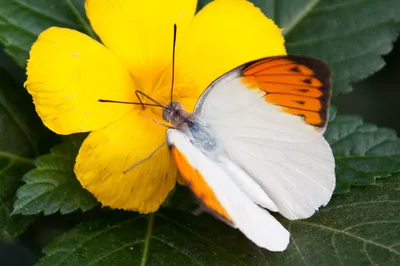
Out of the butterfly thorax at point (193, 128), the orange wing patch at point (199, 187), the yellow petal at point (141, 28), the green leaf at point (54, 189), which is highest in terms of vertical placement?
Answer: the yellow petal at point (141, 28)

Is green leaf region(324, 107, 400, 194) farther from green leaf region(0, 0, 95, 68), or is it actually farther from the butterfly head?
green leaf region(0, 0, 95, 68)

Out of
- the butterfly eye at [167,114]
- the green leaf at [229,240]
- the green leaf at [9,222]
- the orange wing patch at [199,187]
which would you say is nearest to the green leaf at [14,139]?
the green leaf at [9,222]

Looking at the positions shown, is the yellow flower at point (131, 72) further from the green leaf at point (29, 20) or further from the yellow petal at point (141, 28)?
the green leaf at point (29, 20)

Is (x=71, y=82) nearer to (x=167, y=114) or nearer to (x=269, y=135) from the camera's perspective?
(x=167, y=114)

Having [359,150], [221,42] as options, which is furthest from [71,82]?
[359,150]

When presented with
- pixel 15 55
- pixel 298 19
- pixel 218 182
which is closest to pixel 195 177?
pixel 218 182

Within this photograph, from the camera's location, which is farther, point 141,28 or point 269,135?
point 141,28
